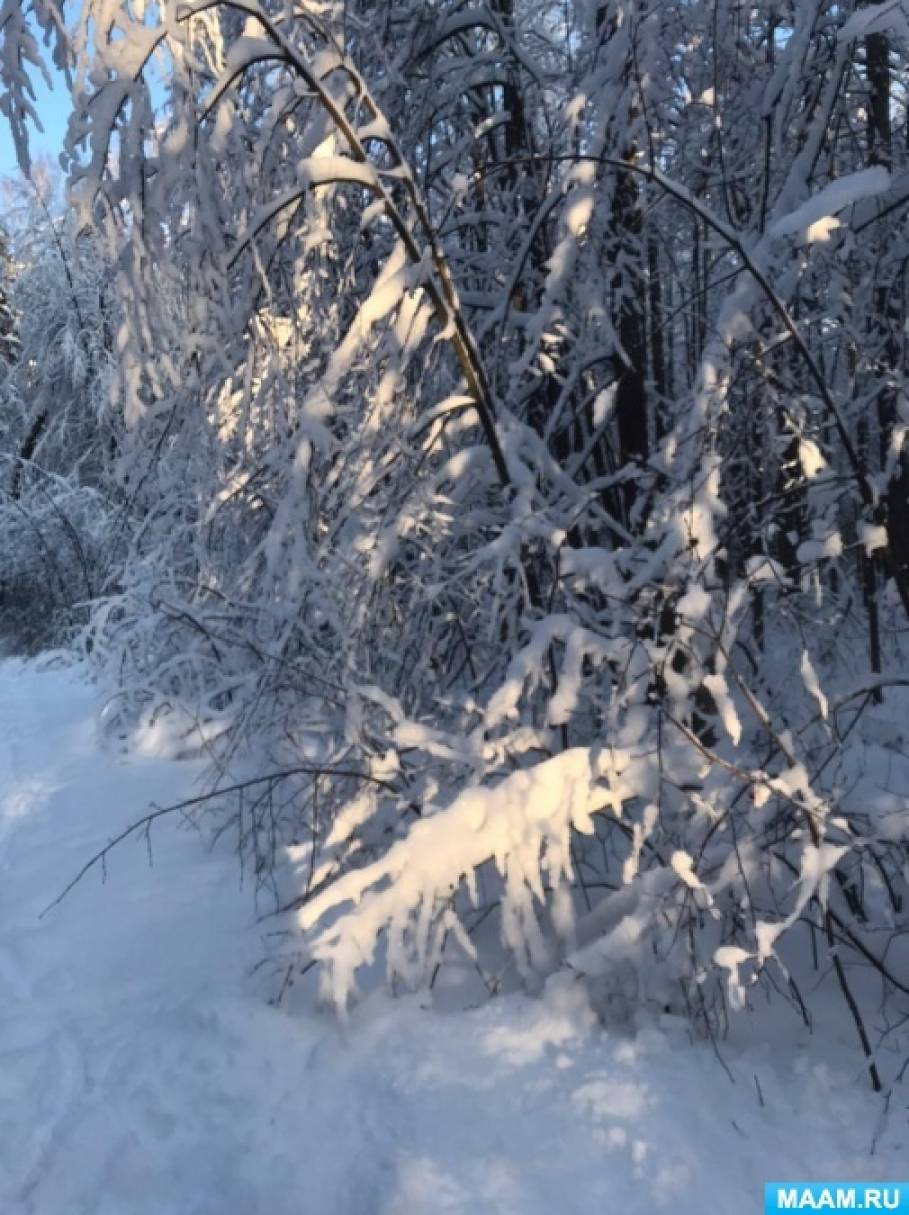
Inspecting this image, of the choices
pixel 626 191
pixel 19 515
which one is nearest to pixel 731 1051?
pixel 626 191

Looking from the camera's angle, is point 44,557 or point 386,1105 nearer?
point 386,1105

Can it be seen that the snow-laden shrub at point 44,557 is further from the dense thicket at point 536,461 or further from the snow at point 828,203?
the snow at point 828,203

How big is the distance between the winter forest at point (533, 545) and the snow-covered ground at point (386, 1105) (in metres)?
0.02

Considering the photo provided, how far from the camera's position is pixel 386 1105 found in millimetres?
2771

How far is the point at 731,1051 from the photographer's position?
2891 mm

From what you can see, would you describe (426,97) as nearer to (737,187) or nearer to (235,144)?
(737,187)

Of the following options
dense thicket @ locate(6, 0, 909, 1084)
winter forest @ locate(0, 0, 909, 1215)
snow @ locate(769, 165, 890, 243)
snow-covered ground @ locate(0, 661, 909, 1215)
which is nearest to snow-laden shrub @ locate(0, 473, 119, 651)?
winter forest @ locate(0, 0, 909, 1215)

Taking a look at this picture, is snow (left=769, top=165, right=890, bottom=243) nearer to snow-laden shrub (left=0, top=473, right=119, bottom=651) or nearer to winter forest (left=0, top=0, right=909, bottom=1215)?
winter forest (left=0, top=0, right=909, bottom=1215)

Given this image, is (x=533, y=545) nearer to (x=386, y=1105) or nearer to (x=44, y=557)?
(x=386, y=1105)

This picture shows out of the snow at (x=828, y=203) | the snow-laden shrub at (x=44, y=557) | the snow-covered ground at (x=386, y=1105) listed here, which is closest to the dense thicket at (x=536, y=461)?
the snow at (x=828, y=203)

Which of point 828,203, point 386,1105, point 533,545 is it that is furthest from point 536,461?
point 386,1105

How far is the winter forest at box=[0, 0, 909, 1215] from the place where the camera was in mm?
2713

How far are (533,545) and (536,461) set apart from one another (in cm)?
31

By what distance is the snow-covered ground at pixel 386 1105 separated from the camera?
2438mm
